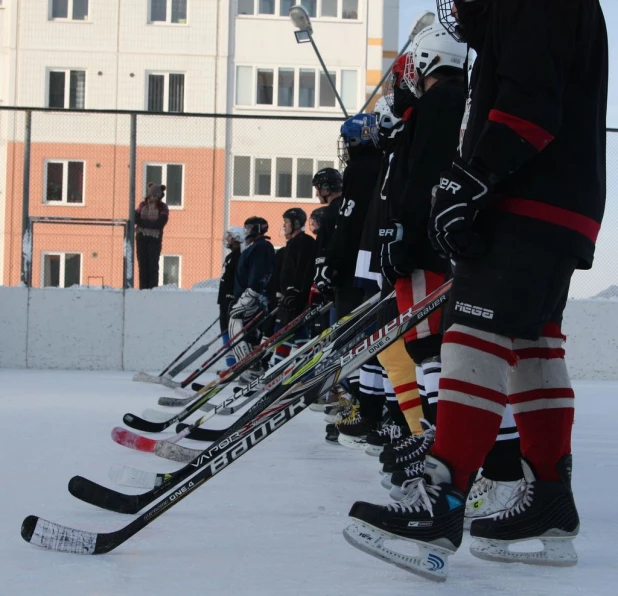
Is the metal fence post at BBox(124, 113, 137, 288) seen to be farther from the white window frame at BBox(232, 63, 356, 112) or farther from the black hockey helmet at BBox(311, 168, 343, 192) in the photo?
the white window frame at BBox(232, 63, 356, 112)

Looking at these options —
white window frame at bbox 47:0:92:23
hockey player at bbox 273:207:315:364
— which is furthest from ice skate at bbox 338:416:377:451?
white window frame at bbox 47:0:92:23

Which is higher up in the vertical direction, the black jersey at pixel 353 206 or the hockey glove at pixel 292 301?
the black jersey at pixel 353 206

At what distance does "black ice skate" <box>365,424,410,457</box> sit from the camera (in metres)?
3.60

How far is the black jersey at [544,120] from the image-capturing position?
5.87ft

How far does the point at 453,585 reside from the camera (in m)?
1.76

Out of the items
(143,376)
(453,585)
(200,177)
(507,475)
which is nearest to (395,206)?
(507,475)

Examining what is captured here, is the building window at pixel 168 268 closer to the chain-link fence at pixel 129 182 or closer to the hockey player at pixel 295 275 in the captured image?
the chain-link fence at pixel 129 182

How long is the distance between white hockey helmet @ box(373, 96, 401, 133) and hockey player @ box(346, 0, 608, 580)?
4.92ft

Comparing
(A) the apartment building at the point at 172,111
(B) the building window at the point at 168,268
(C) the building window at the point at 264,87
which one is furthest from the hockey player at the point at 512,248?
(C) the building window at the point at 264,87

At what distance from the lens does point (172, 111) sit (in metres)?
17.1

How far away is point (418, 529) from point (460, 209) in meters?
0.57

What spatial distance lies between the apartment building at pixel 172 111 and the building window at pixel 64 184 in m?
0.01

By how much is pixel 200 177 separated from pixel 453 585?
7.25m

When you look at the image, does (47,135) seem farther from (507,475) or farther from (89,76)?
(89,76)
